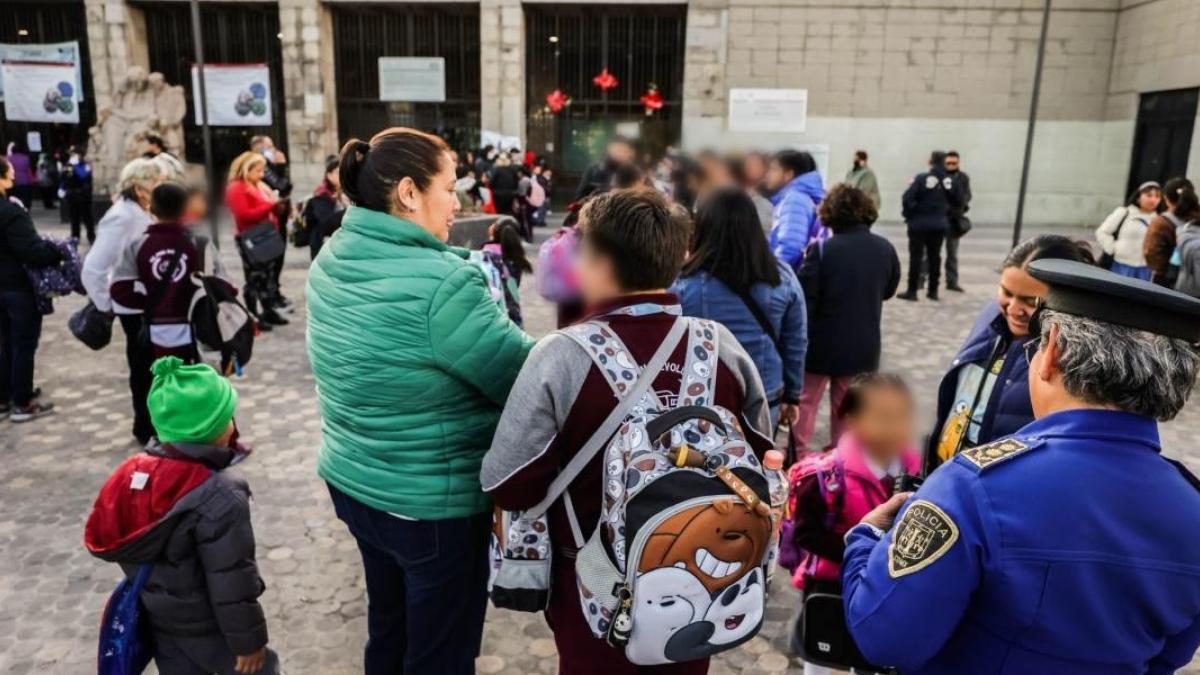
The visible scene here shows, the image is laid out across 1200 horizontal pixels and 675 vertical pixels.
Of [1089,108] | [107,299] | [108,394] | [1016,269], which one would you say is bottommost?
[108,394]

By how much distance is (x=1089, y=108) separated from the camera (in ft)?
61.7

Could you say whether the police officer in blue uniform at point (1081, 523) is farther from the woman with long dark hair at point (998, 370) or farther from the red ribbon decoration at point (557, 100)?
the red ribbon decoration at point (557, 100)

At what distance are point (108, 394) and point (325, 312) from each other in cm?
536

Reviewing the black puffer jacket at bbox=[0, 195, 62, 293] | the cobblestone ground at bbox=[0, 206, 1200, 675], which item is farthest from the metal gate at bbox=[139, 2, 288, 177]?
the black puffer jacket at bbox=[0, 195, 62, 293]

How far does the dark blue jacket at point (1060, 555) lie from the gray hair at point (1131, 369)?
1.3 inches

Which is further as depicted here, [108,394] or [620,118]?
[620,118]

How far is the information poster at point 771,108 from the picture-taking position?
61.2ft

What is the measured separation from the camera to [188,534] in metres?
2.42

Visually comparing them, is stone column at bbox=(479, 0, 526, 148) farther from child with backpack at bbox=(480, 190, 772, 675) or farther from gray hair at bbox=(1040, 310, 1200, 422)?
gray hair at bbox=(1040, 310, 1200, 422)

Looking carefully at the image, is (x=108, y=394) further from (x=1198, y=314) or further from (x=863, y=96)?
(x=863, y=96)

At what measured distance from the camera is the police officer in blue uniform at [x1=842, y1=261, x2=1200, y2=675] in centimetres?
130

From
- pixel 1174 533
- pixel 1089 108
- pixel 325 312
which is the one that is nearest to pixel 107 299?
pixel 325 312

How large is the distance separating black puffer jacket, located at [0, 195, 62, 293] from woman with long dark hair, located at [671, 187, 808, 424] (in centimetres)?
442

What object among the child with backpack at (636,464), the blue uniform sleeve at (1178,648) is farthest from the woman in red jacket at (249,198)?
the blue uniform sleeve at (1178,648)
